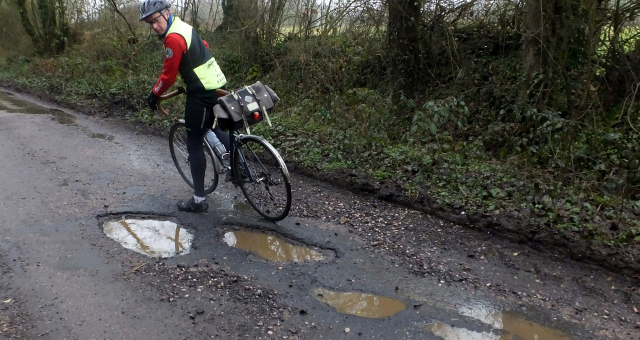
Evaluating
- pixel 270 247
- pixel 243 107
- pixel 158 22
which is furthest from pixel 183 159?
pixel 270 247

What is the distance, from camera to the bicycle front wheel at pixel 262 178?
Result: 16.6ft

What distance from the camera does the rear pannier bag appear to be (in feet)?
15.5

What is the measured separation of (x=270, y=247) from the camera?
185 inches

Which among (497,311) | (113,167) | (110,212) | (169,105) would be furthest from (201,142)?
(169,105)

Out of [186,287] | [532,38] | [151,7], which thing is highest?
[532,38]

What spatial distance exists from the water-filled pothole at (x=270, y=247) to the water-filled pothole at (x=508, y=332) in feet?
4.44

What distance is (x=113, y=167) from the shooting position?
271 inches

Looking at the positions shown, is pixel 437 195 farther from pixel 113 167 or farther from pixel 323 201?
pixel 113 167

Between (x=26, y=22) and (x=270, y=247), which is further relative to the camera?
(x=26, y=22)

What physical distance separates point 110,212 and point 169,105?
5586 mm

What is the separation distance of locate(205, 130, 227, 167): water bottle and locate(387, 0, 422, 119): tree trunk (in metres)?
3.83

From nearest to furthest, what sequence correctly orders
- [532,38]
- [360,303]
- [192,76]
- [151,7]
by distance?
[360,303] → [151,7] → [192,76] → [532,38]

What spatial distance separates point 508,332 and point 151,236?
11.0 feet

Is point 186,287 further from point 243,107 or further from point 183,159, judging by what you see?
point 183,159
